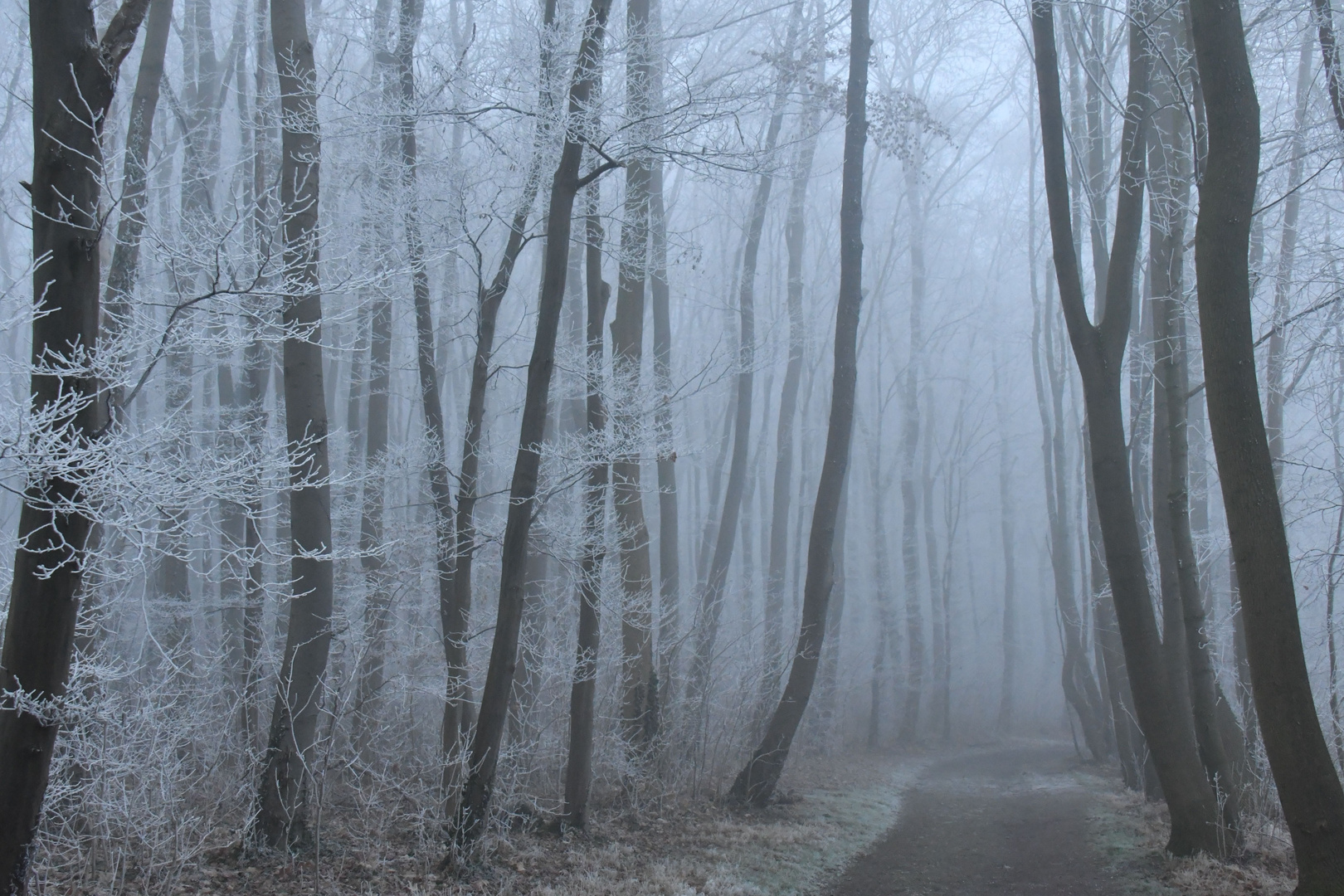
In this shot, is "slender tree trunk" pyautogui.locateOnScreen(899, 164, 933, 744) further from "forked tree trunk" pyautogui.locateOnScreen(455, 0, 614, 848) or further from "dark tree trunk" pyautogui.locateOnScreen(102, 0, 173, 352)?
"dark tree trunk" pyautogui.locateOnScreen(102, 0, 173, 352)

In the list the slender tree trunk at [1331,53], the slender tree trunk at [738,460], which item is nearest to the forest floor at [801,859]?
the slender tree trunk at [738,460]

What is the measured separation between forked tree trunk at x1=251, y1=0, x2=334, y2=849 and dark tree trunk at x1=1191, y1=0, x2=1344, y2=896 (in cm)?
603

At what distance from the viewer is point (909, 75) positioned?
877 inches

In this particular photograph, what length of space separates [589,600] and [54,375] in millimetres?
5086

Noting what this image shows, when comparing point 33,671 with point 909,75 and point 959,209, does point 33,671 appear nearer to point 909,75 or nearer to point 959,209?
point 909,75

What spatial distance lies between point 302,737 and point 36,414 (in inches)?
153

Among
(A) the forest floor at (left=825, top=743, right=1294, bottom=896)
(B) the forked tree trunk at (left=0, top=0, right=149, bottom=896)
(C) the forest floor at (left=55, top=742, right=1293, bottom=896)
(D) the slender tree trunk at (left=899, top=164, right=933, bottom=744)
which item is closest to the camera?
(B) the forked tree trunk at (left=0, top=0, right=149, bottom=896)

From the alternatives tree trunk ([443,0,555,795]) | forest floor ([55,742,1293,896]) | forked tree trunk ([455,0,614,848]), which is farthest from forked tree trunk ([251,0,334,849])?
forked tree trunk ([455,0,614,848])

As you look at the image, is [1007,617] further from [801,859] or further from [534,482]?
[534,482]

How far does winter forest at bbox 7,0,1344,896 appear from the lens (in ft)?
15.4

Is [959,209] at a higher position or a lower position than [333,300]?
higher

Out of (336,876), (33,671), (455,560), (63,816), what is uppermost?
(455,560)

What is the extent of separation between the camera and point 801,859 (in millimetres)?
8141

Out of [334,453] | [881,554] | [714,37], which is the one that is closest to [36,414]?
[334,453]
